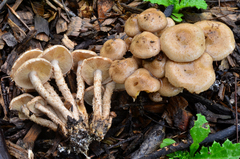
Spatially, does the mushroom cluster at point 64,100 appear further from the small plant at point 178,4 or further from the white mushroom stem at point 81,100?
the small plant at point 178,4

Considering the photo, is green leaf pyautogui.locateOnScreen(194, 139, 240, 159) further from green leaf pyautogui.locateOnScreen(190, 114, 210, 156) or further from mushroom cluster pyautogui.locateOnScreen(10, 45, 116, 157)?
mushroom cluster pyautogui.locateOnScreen(10, 45, 116, 157)

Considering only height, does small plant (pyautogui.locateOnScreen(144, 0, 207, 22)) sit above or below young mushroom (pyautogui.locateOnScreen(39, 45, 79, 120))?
above

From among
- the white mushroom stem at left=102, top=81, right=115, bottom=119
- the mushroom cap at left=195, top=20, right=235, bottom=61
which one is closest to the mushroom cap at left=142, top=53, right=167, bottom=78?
the mushroom cap at left=195, top=20, right=235, bottom=61

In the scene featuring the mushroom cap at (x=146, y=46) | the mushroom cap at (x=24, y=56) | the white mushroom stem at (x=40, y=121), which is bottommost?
the white mushroom stem at (x=40, y=121)

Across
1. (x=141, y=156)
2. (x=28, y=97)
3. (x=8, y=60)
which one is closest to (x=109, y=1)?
(x=8, y=60)

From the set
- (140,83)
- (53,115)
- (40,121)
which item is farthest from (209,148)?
(40,121)

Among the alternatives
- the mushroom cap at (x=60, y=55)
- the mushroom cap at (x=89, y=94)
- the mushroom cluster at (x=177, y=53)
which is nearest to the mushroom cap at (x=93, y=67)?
the mushroom cap at (x=89, y=94)

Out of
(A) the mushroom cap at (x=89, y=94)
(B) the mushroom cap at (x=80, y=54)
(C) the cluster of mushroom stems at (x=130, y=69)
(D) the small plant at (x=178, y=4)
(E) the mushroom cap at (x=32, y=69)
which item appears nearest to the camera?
(C) the cluster of mushroom stems at (x=130, y=69)

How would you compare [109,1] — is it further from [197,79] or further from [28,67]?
[197,79]
